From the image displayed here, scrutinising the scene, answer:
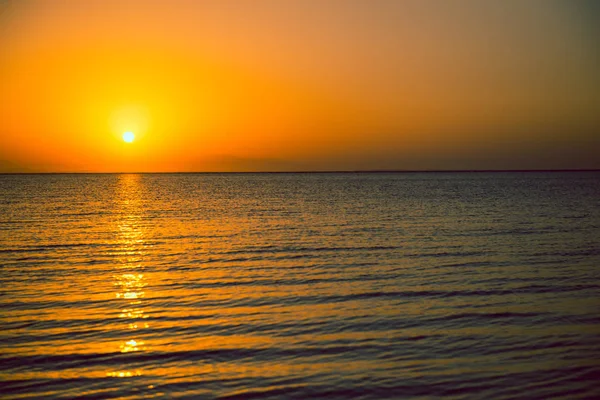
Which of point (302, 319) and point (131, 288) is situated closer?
point (302, 319)

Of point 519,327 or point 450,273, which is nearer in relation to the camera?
point 519,327

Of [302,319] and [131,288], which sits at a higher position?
[131,288]

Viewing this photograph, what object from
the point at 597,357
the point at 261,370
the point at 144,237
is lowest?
the point at 597,357

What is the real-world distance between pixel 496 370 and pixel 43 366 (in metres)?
9.68

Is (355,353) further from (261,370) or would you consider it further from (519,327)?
(519,327)

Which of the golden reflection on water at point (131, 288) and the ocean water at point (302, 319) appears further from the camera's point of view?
the golden reflection on water at point (131, 288)

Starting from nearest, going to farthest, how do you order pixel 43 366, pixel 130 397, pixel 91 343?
pixel 130 397 → pixel 43 366 → pixel 91 343

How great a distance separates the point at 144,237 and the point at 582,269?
25.9 meters

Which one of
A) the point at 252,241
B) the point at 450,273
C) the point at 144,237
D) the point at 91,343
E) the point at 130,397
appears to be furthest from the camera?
the point at 144,237

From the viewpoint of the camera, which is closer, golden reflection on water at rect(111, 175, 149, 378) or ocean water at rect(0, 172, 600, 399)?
ocean water at rect(0, 172, 600, 399)

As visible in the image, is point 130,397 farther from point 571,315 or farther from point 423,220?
point 423,220

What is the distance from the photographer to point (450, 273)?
22.8 meters

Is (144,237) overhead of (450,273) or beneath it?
overhead

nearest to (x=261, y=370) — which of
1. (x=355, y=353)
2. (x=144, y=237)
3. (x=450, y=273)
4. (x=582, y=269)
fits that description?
(x=355, y=353)
